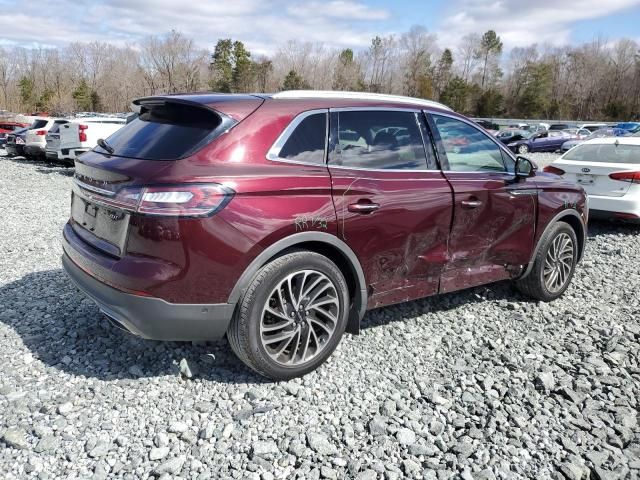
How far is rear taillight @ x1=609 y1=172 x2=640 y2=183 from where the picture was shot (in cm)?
736

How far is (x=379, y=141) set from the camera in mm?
3666

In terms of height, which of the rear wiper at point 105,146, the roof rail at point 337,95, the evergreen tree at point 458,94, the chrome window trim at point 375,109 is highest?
the evergreen tree at point 458,94

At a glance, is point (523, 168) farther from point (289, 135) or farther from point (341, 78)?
point (341, 78)

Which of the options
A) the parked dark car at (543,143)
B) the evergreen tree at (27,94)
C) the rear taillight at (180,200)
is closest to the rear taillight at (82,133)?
the rear taillight at (180,200)

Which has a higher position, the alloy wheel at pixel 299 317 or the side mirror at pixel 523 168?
the side mirror at pixel 523 168

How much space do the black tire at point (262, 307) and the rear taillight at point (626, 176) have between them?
594 centimetres

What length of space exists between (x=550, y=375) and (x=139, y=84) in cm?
9015

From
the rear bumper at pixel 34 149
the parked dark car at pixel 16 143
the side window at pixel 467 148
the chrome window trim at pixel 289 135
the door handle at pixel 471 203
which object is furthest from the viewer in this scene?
the parked dark car at pixel 16 143

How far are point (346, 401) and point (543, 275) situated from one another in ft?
8.60

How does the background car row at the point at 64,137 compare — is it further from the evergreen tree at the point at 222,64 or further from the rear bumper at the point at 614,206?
the evergreen tree at the point at 222,64

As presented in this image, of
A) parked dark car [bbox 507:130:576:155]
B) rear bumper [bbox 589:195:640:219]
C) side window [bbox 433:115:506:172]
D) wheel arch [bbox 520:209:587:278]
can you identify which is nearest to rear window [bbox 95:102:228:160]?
side window [bbox 433:115:506:172]

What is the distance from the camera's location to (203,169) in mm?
2873

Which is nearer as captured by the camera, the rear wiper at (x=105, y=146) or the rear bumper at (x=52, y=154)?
the rear wiper at (x=105, y=146)

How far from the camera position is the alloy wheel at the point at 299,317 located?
318cm
